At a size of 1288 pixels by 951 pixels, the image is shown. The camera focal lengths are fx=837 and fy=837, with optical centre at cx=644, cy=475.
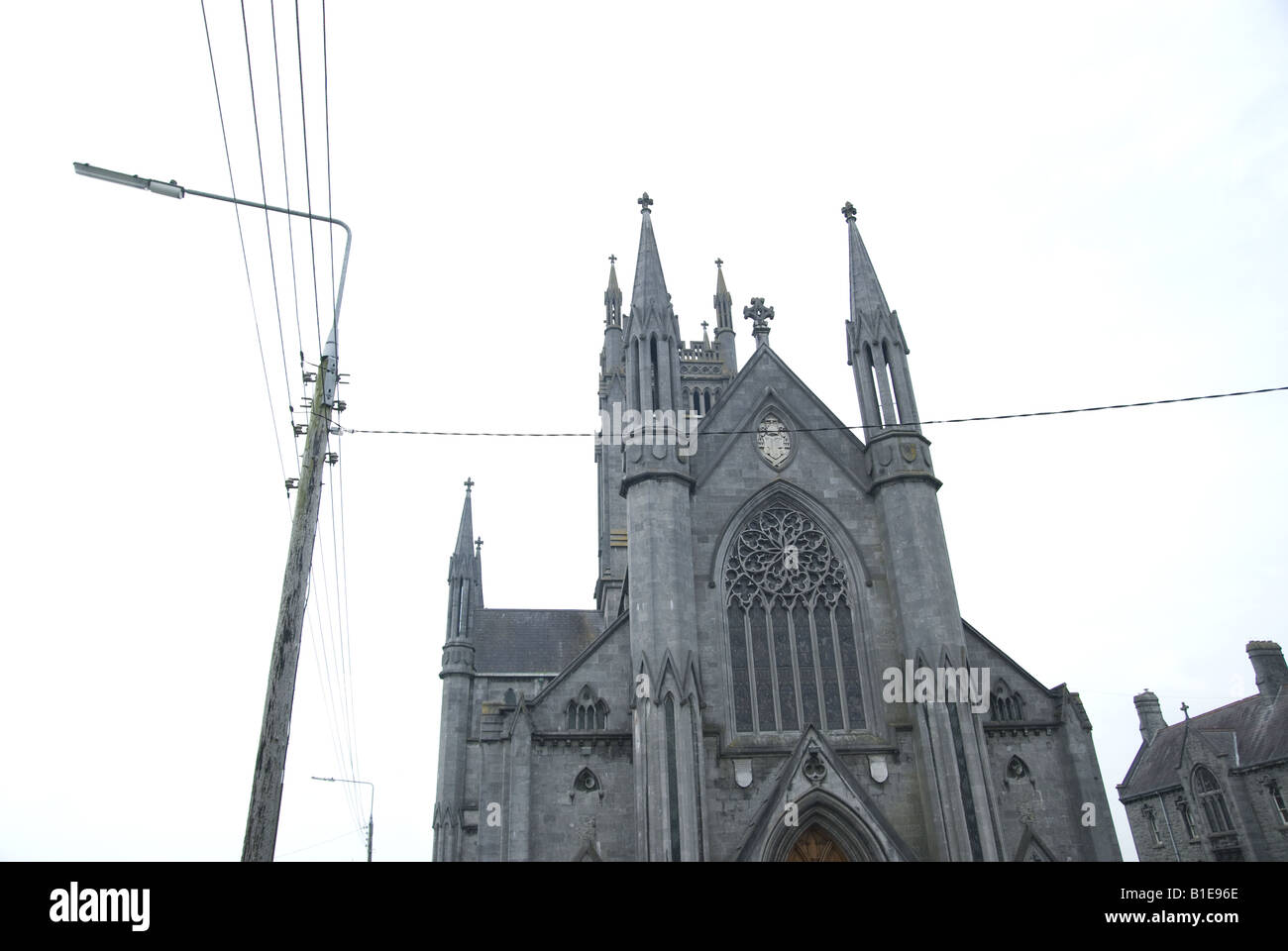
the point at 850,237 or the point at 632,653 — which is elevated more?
the point at 850,237

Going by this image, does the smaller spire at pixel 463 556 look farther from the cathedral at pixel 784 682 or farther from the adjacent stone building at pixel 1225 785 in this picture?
the adjacent stone building at pixel 1225 785

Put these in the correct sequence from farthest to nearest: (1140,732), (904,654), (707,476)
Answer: (1140,732) → (707,476) → (904,654)

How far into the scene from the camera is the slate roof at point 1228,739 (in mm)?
39531

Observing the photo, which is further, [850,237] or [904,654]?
[850,237]

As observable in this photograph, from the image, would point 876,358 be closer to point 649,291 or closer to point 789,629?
point 649,291

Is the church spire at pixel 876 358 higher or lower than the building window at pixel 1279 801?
higher

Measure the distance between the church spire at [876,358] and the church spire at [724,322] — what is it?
109 feet

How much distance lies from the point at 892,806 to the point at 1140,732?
4703 centimetres

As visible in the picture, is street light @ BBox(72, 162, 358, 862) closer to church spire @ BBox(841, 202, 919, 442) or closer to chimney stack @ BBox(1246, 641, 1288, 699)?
church spire @ BBox(841, 202, 919, 442)

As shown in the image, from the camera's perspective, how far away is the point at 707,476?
78.7ft

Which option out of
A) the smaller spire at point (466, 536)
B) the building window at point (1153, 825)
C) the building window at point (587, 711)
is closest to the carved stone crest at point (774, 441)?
the building window at point (587, 711)

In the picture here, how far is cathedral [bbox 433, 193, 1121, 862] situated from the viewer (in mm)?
19875
